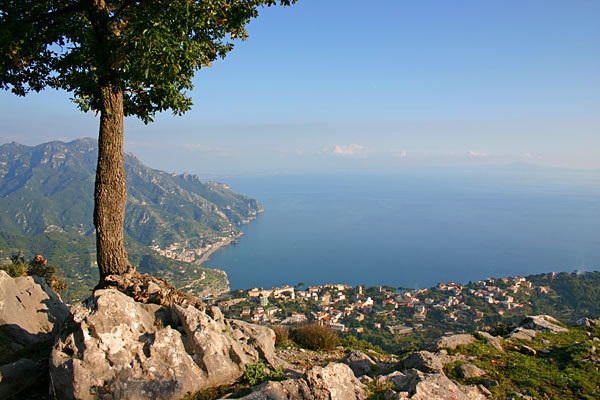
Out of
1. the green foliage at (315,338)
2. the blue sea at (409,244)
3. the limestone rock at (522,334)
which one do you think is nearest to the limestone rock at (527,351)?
the limestone rock at (522,334)

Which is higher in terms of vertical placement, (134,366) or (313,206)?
(134,366)

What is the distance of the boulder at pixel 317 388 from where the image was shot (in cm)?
420

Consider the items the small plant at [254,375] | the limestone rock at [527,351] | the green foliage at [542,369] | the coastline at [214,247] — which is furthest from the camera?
the coastline at [214,247]

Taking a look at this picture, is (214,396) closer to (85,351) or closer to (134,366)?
(134,366)

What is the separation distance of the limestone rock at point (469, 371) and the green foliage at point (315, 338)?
13.0 ft

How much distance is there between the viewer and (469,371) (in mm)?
6613

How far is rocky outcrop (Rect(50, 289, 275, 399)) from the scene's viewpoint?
4059mm

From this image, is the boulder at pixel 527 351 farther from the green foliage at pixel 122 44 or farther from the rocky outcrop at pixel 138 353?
the green foliage at pixel 122 44

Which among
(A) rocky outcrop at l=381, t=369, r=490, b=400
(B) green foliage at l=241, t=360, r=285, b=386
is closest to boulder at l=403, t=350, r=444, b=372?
(A) rocky outcrop at l=381, t=369, r=490, b=400

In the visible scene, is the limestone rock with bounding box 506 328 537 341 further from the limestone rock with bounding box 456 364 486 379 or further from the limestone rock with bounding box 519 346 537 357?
the limestone rock with bounding box 456 364 486 379

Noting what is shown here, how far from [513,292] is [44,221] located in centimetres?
12744

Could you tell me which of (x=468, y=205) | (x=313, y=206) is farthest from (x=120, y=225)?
(x=468, y=205)

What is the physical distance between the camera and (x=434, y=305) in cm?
3606

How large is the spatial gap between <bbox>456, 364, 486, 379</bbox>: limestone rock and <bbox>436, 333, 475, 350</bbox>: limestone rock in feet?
4.55
